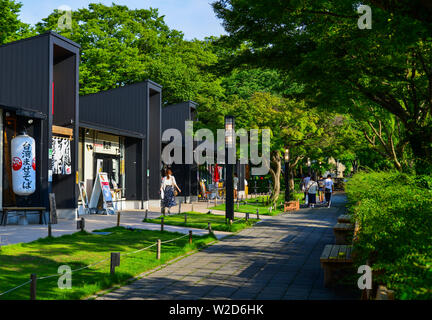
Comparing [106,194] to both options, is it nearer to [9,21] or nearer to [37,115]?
[37,115]

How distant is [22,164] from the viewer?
15305 millimetres

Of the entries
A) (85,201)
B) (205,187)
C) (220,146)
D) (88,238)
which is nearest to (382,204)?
(88,238)

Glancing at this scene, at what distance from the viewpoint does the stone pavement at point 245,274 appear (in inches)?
270

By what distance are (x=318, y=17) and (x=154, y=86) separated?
53.6ft

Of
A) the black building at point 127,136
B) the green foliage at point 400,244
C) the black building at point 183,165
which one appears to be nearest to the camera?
the green foliage at point 400,244

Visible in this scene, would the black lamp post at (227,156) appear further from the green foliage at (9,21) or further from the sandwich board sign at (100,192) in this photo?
the green foliage at (9,21)

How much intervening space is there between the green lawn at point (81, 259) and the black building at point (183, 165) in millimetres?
16138

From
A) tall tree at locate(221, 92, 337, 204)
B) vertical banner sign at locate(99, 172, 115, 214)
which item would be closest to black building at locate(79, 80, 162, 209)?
vertical banner sign at locate(99, 172, 115, 214)

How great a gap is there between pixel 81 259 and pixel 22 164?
23.7 ft

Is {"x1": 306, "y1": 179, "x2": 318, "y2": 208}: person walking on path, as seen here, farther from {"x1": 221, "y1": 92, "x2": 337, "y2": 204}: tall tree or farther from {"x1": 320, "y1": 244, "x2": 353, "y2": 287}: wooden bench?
{"x1": 320, "y1": 244, "x2": 353, "y2": 287}: wooden bench

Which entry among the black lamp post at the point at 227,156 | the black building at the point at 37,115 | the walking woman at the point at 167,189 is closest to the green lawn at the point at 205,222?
the black lamp post at the point at 227,156

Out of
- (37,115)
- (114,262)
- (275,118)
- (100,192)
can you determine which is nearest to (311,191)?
(275,118)

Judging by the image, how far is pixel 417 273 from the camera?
4.15 metres

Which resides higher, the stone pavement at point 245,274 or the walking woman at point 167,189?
the walking woman at point 167,189
